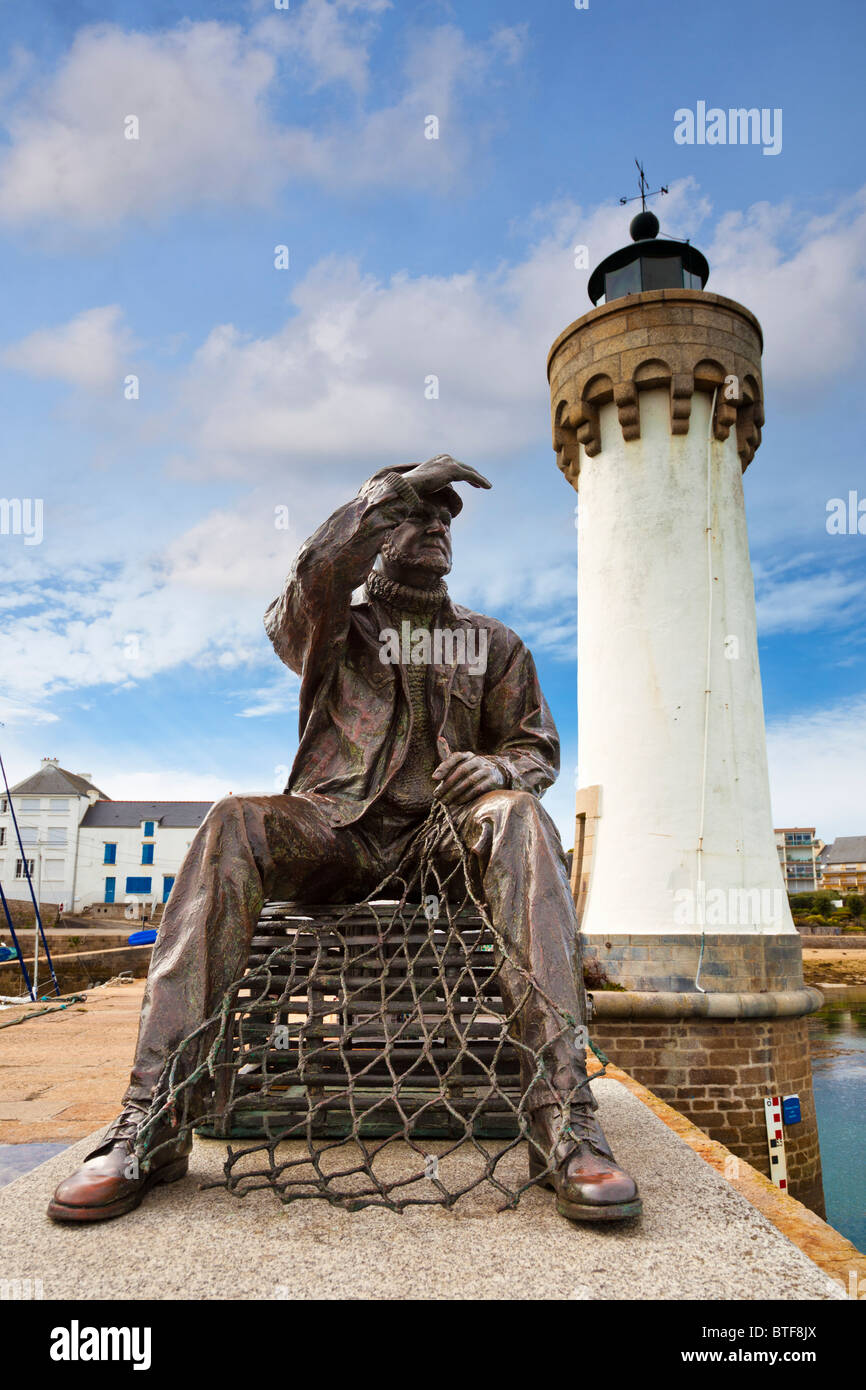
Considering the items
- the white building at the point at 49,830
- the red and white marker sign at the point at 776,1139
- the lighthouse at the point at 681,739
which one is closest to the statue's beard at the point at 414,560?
the lighthouse at the point at 681,739

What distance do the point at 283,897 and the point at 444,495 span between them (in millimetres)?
1458

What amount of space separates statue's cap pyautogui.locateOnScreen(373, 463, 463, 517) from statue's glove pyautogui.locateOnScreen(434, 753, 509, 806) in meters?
0.91

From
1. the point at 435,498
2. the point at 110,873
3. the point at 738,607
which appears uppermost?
the point at 738,607

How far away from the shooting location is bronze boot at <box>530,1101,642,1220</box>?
1.80m

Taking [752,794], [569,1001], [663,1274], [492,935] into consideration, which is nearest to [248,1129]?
[492,935]

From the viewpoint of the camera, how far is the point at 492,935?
98.5 inches

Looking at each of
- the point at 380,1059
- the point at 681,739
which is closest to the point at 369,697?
the point at 380,1059

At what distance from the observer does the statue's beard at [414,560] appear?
3.12 metres

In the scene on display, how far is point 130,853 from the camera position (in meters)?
36.8

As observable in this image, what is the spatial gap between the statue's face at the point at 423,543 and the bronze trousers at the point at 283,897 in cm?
91

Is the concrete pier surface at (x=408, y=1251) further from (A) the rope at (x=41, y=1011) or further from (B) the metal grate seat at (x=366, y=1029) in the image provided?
(A) the rope at (x=41, y=1011)

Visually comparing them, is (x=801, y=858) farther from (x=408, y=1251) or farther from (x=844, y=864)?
(x=408, y=1251)

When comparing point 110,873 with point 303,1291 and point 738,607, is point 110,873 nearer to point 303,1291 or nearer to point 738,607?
point 738,607
